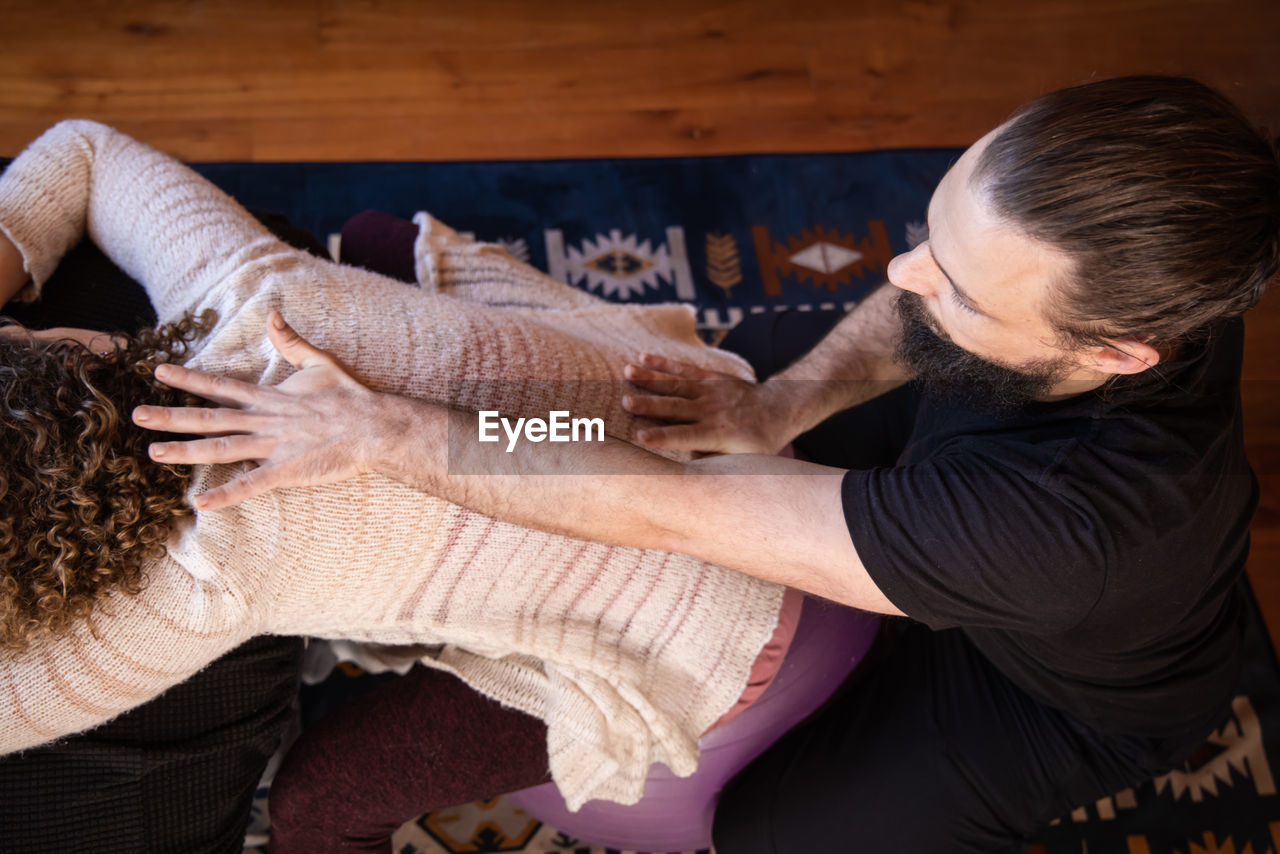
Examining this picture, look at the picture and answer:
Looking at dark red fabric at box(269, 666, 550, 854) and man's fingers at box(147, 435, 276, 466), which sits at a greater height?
man's fingers at box(147, 435, 276, 466)

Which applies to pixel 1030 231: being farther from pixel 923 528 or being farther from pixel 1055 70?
pixel 1055 70

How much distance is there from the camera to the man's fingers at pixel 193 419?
850 mm

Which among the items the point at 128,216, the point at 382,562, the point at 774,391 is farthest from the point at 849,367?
the point at 128,216

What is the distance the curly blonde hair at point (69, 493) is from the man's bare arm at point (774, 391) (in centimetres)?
50

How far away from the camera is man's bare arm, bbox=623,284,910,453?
1112mm

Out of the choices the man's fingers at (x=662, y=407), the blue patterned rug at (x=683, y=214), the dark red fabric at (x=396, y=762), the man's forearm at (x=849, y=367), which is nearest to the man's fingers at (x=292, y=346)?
the man's fingers at (x=662, y=407)

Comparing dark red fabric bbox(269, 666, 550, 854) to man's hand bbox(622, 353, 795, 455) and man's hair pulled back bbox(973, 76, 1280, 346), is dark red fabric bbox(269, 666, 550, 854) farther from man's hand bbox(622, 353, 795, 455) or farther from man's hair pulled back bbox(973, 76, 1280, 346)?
man's hair pulled back bbox(973, 76, 1280, 346)

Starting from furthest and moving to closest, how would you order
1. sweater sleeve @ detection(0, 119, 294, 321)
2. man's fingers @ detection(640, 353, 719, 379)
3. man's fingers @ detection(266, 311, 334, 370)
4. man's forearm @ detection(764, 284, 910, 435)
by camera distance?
man's forearm @ detection(764, 284, 910, 435) → man's fingers @ detection(640, 353, 719, 379) → sweater sleeve @ detection(0, 119, 294, 321) → man's fingers @ detection(266, 311, 334, 370)

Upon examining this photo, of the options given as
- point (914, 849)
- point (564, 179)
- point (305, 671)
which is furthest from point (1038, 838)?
point (564, 179)

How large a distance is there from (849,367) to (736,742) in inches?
21.1

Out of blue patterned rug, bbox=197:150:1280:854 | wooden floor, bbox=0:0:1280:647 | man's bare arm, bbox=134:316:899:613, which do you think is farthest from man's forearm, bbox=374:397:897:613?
wooden floor, bbox=0:0:1280:647

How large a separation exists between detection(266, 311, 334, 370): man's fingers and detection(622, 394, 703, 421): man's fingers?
336 mm

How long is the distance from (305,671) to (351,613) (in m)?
0.48

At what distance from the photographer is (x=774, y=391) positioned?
4.12 feet
